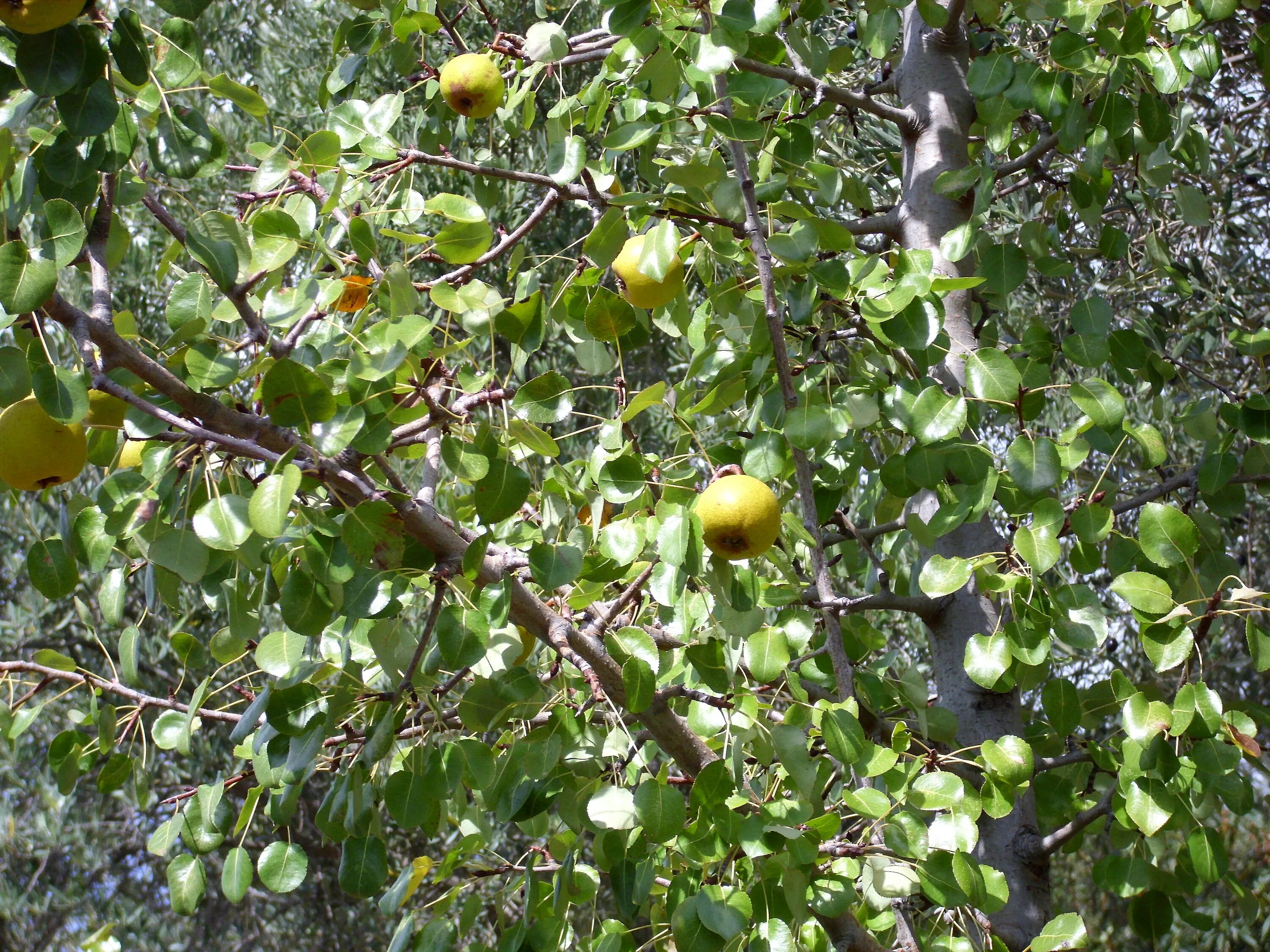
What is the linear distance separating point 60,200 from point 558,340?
3.59m

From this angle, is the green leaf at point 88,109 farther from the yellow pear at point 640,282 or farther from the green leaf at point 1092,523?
the green leaf at point 1092,523

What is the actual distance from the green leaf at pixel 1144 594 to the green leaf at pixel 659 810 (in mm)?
593

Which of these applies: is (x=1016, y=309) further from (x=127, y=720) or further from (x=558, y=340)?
(x=127, y=720)

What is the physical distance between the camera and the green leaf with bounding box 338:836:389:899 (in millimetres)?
1320

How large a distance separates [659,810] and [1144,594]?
0.65 m

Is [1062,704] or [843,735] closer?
[843,735]

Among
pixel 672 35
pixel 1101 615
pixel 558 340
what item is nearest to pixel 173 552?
pixel 672 35

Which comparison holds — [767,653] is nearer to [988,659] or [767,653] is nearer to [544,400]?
[988,659]

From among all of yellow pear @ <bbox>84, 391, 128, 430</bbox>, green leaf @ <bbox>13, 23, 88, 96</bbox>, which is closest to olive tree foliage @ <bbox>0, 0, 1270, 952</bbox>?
green leaf @ <bbox>13, 23, 88, 96</bbox>

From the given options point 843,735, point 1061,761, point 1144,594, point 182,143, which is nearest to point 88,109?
point 182,143

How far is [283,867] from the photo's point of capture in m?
1.37

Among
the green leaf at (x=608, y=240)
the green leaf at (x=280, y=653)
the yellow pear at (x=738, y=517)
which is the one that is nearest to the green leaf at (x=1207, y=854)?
the yellow pear at (x=738, y=517)

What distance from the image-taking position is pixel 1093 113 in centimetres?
171

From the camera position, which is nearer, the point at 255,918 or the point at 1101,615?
the point at 1101,615
